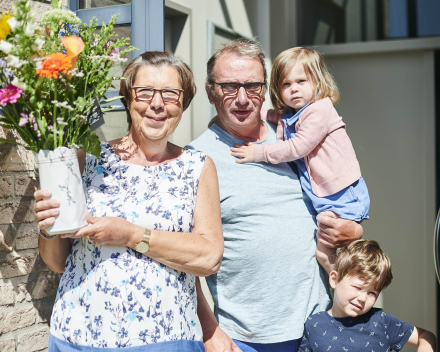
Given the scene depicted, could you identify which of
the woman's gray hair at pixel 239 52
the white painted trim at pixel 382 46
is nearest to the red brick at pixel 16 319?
the woman's gray hair at pixel 239 52

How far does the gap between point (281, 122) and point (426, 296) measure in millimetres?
2237

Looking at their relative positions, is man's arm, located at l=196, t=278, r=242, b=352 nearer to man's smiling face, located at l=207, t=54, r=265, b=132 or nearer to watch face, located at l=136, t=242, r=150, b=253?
watch face, located at l=136, t=242, r=150, b=253

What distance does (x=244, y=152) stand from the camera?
2.08 meters

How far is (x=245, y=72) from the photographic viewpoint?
82.0 inches

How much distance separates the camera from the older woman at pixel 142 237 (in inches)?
60.8

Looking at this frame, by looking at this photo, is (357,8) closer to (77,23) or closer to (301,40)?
(301,40)

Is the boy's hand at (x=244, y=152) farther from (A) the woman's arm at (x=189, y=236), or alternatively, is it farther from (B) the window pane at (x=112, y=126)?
(B) the window pane at (x=112, y=126)

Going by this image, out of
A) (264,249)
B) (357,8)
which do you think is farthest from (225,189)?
(357,8)

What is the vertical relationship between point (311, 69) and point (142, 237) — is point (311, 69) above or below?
above

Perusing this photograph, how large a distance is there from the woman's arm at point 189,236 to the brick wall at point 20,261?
2.00 feet

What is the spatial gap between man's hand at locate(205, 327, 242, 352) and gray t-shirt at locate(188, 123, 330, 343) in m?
0.11

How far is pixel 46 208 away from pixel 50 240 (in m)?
0.23

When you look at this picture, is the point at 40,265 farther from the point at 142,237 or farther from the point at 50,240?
the point at 142,237

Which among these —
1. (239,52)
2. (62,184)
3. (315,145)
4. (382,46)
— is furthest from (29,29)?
(382,46)
